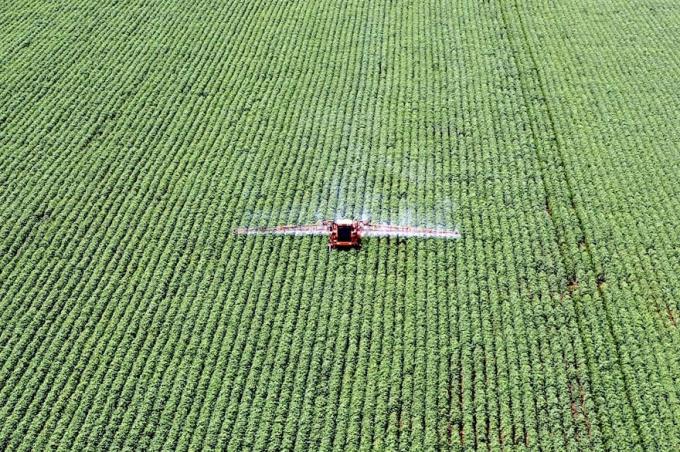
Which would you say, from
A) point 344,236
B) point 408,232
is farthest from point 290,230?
point 408,232

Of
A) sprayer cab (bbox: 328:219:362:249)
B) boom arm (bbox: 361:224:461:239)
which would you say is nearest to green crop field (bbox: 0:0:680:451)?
boom arm (bbox: 361:224:461:239)

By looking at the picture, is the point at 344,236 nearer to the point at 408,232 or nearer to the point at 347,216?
the point at 347,216

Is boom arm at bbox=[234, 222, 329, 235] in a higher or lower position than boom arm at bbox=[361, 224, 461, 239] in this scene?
lower

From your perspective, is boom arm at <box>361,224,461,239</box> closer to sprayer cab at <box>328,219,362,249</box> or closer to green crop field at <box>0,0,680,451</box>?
green crop field at <box>0,0,680,451</box>

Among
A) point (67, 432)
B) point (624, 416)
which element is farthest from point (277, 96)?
point (624, 416)

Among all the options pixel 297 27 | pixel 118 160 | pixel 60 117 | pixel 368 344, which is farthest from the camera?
pixel 297 27

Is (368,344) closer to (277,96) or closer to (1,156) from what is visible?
(277,96)
